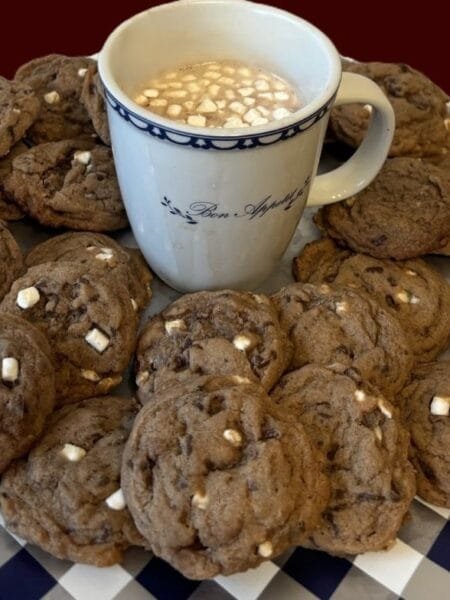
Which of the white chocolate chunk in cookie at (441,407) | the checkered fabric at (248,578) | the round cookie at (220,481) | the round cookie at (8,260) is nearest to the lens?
the round cookie at (220,481)

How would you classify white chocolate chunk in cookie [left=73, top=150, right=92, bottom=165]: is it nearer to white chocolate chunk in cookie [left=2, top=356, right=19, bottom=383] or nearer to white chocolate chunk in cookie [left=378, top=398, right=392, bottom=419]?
white chocolate chunk in cookie [left=2, top=356, right=19, bottom=383]

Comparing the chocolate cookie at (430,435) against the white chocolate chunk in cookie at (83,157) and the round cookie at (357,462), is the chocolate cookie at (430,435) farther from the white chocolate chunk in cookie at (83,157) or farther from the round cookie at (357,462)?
the white chocolate chunk in cookie at (83,157)

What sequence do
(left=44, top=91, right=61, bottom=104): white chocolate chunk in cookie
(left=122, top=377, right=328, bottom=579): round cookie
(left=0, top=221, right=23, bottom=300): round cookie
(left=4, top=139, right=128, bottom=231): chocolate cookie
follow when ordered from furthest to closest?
(left=44, top=91, right=61, bottom=104): white chocolate chunk in cookie → (left=4, top=139, right=128, bottom=231): chocolate cookie → (left=0, top=221, right=23, bottom=300): round cookie → (left=122, top=377, right=328, bottom=579): round cookie

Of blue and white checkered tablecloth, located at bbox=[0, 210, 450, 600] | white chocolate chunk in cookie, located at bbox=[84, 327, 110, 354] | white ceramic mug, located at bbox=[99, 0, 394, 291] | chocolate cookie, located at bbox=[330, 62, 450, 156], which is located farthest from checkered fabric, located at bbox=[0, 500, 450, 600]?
chocolate cookie, located at bbox=[330, 62, 450, 156]

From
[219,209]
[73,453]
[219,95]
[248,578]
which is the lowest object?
[248,578]

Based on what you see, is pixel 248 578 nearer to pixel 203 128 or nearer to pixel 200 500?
pixel 200 500

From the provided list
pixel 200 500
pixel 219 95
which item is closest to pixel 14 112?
pixel 219 95

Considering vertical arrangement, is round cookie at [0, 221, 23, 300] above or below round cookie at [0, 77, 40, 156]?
below

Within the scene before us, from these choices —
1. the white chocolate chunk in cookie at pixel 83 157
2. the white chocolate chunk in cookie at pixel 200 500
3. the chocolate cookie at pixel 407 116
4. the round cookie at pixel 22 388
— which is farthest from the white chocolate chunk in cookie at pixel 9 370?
the chocolate cookie at pixel 407 116
